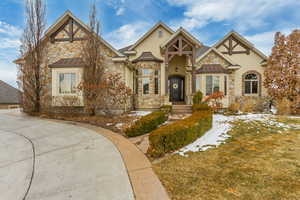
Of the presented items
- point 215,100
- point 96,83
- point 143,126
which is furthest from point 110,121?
point 215,100

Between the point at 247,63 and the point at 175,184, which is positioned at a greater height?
the point at 247,63

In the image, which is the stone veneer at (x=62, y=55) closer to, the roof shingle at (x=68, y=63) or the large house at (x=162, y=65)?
the large house at (x=162, y=65)

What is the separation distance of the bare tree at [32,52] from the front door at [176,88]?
12.0 meters

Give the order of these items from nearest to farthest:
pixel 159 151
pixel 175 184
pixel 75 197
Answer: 1. pixel 75 197
2. pixel 175 184
3. pixel 159 151

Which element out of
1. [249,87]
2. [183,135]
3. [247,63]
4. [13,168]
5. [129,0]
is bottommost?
[13,168]

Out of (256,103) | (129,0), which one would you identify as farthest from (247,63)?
(129,0)

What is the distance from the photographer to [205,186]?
2.91 m

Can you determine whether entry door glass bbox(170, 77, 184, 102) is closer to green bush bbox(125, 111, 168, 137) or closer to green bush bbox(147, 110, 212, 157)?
green bush bbox(125, 111, 168, 137)

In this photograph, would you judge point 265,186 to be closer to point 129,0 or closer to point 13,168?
point 13,168

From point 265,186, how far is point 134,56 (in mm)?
14211

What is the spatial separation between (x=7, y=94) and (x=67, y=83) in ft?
91.4

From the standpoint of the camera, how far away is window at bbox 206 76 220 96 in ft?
44.0

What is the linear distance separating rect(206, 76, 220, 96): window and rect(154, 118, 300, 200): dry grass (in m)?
8.39

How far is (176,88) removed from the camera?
15680 millimetres
